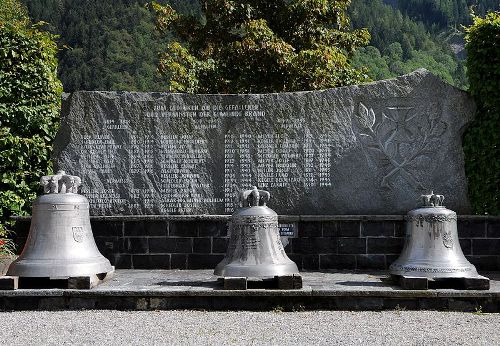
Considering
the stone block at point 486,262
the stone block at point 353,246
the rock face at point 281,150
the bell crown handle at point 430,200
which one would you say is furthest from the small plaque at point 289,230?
the stone block at point 486,262

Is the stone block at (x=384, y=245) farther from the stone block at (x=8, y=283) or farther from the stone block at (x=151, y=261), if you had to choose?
the stone block at (x=8, y=283)

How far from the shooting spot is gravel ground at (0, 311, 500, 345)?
5758 millimetres

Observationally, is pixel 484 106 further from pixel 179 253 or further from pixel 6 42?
pixel 6 42

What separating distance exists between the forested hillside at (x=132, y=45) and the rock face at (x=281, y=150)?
2776 cm

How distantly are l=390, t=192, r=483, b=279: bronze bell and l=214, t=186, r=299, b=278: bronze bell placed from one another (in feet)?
3.94

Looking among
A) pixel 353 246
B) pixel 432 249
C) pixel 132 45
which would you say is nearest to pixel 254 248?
pixel 432 249

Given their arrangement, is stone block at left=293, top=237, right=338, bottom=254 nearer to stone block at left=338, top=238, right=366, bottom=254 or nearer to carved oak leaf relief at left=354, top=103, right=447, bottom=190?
stone block at left=338, top=238, right=366, bottom=254

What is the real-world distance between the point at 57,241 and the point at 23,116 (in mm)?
3002

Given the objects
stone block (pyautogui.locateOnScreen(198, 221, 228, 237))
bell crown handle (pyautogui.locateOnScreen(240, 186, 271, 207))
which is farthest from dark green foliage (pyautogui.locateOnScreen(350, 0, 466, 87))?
bell crown handle (pyautogui.locateOnScreen(240, 186, 271, 207))

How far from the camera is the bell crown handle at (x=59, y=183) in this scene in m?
7.76

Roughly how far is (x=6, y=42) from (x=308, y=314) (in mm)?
5815

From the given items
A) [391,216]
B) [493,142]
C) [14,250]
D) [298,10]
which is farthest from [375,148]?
[298,10]

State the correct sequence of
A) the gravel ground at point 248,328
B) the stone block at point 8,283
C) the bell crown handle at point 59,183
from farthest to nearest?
the bell crown handle at point 59,183, the stone block at point 8,283, the gravel ground at point 248,328

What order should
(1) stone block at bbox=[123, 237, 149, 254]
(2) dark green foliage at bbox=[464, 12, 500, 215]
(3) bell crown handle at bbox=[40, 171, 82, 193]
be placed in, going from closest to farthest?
(3) bell crown handle at bbox=[40, 171, 82, 193] → (1) stone block at bbox=[123, 237, 149, 254] → (2) dark green foliage at bbox=[464, 12, 500, 215]
